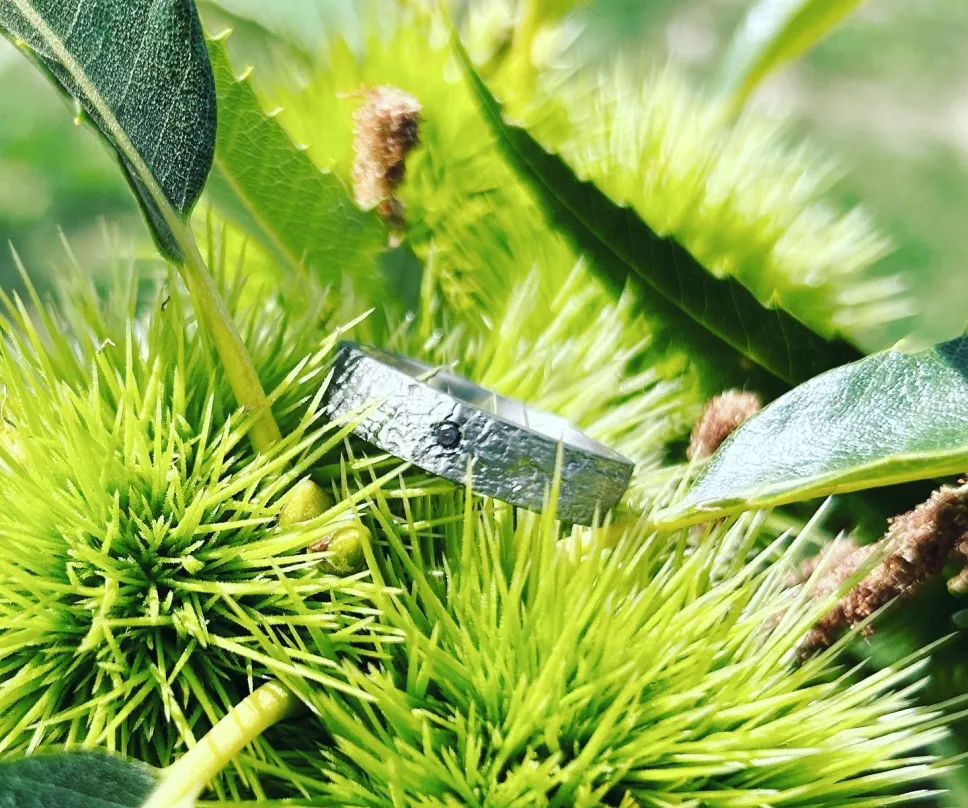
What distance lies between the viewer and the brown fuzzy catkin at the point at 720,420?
551 mm

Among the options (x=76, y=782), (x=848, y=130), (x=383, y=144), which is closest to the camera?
(x=76, y=782)

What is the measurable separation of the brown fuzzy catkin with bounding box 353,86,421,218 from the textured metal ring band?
0.20 meters

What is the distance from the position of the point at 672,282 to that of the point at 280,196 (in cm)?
22

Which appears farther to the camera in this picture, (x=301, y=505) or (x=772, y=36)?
(x=772, y=36)

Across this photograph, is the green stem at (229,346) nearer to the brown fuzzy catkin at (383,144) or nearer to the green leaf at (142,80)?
the green leaf at (142,80)

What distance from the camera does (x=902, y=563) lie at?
499 millimetres

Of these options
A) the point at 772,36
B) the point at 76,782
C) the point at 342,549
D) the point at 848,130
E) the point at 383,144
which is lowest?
the point at 76,782

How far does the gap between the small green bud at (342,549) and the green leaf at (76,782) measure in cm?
11

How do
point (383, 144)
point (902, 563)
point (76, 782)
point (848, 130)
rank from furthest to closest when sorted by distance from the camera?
1. point (848, 130)
2. point (383, 144)
3. point (902, 563)
4. point (76, 782)

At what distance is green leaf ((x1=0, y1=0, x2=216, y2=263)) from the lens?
1.31ft

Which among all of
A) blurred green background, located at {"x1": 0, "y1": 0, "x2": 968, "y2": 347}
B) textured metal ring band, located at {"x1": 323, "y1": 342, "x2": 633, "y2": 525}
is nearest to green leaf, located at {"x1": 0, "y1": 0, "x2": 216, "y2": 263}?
textured metal ring band, located at {"x1": 323, "y1": 342, "x2": 633, "y2": 525}

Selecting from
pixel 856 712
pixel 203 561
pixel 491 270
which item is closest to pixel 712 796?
pixel 856 712

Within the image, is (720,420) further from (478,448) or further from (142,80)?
(142,80)

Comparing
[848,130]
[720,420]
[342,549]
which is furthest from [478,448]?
[848,130]
